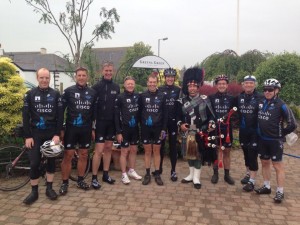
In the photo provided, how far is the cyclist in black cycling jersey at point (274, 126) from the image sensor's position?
4852mm

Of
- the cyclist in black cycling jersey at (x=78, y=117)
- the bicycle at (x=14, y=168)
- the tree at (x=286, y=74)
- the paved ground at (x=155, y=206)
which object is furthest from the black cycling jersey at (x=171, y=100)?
the tree at (x=286, y=74)

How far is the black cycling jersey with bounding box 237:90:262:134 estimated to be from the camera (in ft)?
17.4

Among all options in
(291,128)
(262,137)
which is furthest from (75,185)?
(291,128)

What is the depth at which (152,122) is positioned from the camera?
556 cm

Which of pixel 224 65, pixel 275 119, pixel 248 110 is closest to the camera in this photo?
pixel 275 119

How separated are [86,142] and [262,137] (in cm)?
296

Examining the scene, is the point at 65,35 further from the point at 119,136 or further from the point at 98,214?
the point at 98,214

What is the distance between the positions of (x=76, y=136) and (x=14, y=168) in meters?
1.41

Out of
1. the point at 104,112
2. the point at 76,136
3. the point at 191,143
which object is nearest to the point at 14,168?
the point at 76,136

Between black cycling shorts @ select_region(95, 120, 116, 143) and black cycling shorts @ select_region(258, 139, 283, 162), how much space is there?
8.58 ft

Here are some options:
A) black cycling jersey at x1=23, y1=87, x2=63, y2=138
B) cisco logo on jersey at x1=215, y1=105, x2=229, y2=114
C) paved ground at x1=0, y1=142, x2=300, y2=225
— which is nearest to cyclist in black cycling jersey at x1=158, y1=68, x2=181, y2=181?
paved ground at x1=0, y1=142, x2=300, y2=225

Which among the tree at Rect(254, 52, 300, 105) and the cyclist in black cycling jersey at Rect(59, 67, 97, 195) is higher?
the tree at Rect(254, 52, 300, 105)

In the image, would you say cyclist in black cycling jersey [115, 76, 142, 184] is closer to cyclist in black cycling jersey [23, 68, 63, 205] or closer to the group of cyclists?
the group of cyclists

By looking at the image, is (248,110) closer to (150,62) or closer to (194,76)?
(194,76)
